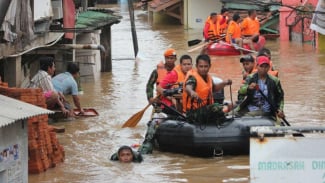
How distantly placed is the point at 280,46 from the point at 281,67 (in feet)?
22.9

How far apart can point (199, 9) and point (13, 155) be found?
36022 millimetres

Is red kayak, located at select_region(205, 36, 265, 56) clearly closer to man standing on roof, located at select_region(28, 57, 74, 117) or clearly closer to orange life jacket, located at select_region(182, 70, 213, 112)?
man standing on roof, located at select_region(28, 57, 74, 117)

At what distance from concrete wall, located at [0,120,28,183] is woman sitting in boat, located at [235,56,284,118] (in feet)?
13.3

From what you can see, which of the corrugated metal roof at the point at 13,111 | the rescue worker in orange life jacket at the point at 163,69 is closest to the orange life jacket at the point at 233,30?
the rescue worker in orange life jacket at the point at 163,69

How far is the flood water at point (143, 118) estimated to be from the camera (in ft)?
37.3

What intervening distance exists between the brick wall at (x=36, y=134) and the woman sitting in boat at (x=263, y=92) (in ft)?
9.19

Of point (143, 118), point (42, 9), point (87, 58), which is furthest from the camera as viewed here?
point (87, 58)

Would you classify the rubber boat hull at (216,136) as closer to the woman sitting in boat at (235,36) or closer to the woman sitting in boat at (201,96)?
the woman sitting in boat at (201,96)

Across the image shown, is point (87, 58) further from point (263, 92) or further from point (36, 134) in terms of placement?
point (36, 134)

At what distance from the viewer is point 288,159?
24.2 feet

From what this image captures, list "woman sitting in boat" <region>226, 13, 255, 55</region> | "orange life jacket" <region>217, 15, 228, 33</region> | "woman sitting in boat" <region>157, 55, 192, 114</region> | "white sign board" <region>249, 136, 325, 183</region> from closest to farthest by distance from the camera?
1. "white sign board" <region>249, 136, 325, 183</region>
2. "woman sitting in boat" <region>157, 55, 192, 114</region>
3. "woman sitting in boat" <region>226, 13, 255, 55</region>
4. "orange life jacket" <region>217, 15, 228, 33</region>

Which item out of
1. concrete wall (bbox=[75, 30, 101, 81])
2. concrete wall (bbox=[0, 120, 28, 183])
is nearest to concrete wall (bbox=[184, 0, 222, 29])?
concrete wall (bbox=[75, 30, 101, 81])

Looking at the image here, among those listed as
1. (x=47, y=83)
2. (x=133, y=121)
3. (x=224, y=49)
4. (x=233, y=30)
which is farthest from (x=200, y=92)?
(x=233, y=30)

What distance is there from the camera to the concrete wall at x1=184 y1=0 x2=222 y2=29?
44.1 metres
